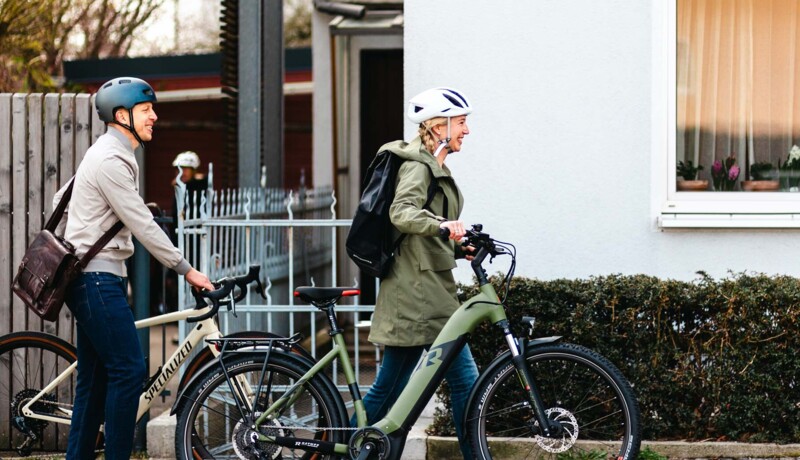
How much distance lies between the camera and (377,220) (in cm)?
463

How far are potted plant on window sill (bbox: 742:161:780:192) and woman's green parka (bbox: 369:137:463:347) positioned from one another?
2.47m

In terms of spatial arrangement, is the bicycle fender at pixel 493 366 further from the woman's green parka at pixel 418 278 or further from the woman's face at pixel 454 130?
the woman's face at pixel 454 130

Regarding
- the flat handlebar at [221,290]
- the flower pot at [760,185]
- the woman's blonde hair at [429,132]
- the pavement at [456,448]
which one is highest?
the woman's blonde hair at [429,132]

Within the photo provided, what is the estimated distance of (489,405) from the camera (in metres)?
4.62

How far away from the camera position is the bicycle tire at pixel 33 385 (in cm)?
538

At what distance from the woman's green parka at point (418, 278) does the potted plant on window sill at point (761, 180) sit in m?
2.47

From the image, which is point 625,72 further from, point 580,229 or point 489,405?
point 489,405

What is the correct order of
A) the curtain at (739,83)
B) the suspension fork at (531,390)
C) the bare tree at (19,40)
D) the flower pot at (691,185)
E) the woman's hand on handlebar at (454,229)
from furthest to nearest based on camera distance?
1. the bare tree at (19,40)
2. the curtain at (739,83)
3. the flower pot at (691,185)
4. the suspension fork at (531,390)
5. the woman's hand on handlebar at (454,229)

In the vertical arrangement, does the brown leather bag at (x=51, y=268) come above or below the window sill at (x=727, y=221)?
below

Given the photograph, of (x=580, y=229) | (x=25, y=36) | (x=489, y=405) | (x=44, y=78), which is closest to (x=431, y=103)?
(x=489, y=405)

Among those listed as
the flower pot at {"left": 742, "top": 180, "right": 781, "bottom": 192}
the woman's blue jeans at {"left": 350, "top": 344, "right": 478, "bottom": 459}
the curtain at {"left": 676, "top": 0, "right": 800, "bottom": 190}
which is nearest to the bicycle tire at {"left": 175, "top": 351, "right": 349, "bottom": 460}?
the woman's blue jeans at {"left": 350, "top": 344, "right": 478, "bottom": 459}

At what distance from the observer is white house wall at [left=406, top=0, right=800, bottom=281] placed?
239 inches

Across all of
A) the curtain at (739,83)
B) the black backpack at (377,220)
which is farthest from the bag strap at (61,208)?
the curtain at (739,83)

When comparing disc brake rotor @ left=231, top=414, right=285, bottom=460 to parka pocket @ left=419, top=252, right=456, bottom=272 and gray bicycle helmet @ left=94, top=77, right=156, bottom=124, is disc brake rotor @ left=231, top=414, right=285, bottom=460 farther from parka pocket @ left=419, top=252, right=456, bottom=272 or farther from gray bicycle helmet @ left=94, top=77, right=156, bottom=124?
gray bicycle helmet @ left=94, top=77, right=156, bottom=124
